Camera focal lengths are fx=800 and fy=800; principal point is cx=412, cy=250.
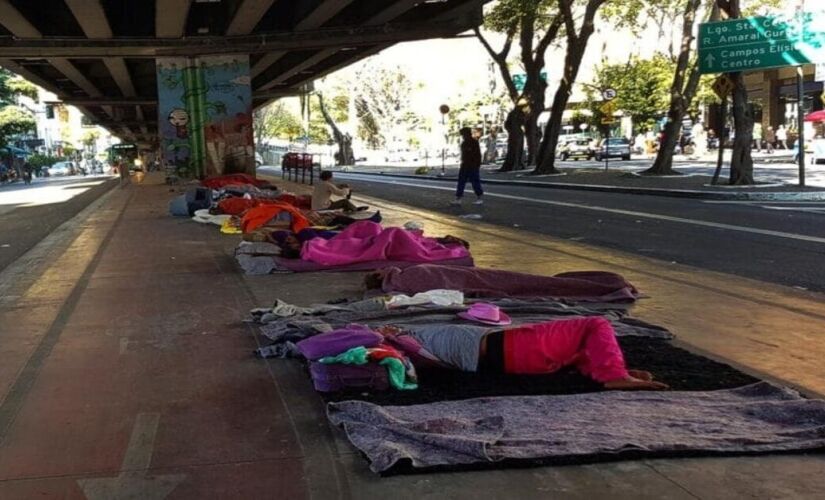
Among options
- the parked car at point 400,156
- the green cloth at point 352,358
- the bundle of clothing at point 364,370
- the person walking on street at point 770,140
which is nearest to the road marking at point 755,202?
the bundle of clothing at point 364,370

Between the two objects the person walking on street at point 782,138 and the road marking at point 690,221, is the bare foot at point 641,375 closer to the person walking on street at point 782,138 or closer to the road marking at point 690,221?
the road marking at point 690,221

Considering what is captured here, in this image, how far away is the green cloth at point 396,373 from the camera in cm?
438

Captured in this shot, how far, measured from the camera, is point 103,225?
1511cm

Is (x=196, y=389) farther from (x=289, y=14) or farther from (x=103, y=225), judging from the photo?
(x=289, y=14)

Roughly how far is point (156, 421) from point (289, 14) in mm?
22569

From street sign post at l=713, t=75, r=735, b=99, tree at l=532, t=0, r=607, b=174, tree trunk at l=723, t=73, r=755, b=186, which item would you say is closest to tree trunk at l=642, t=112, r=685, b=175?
tree at l=532, t=0, r=607, b=174

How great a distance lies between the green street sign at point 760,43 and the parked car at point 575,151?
1277 inches

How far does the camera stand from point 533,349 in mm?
4633

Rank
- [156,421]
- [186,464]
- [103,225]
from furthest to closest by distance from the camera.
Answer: [103,225] < [156,421] < [186,464]

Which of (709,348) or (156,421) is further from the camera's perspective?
(709,348)

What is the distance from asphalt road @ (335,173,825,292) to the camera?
9422mm

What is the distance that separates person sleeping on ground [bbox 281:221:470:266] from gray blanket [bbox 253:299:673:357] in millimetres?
2313

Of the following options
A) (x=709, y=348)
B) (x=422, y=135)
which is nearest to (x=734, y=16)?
(x=709, y=348)

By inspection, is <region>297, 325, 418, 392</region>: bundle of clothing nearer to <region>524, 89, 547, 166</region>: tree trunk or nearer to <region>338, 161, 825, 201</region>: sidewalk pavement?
<region>338, 161, 825, 201</region>: sidewalk pavement
